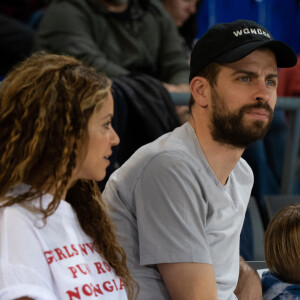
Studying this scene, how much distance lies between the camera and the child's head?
5.77 feet

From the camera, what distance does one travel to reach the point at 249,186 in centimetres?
181

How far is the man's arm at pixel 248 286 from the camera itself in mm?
1799

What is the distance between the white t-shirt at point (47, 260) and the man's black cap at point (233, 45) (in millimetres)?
584

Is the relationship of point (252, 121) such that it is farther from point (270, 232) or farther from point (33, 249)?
point (33, 249)

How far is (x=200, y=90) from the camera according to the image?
65.3 inches

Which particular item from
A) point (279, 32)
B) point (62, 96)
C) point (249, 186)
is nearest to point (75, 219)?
point (62, 96)

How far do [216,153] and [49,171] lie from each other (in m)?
0.56

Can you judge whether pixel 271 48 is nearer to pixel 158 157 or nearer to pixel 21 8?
pixel 158 157

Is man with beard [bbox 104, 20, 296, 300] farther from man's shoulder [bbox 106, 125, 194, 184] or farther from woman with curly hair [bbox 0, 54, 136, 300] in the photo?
woman with curly hair [bbox 0, 54, 136, 300]

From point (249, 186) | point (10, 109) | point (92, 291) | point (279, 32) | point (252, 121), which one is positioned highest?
point (10, 109)

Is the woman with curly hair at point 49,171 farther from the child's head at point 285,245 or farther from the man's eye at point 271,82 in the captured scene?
the child's head at point 285,245

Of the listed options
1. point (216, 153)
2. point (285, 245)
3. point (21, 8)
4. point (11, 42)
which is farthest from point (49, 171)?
point (21, 8)

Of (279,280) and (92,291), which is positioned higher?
(92,291)

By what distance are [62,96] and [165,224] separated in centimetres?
44
